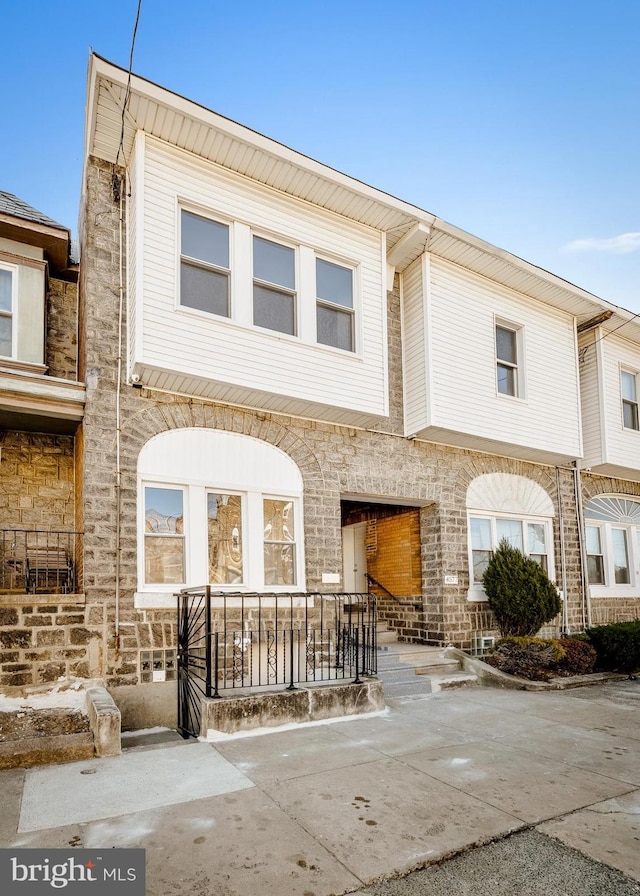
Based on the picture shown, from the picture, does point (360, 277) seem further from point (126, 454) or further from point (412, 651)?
point (412, 651)

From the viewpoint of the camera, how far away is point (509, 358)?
41.5 feet

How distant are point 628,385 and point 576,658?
751cm

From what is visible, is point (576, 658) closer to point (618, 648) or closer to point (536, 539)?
point (618, 648)

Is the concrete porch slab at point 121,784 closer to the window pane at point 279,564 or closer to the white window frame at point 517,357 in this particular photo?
the window pane at point 279,564

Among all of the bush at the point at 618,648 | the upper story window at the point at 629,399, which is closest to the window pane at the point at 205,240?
the bush at the point at 618,648

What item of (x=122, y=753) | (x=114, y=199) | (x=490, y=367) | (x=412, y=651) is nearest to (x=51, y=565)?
(x=122, y=753)

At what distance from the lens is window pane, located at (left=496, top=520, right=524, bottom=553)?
1236cm

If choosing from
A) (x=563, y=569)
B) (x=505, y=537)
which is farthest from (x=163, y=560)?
(x=563, y=569)

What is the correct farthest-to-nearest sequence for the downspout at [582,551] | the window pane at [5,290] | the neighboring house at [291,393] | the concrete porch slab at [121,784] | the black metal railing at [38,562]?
the downspout at [582,551]
the window pane at [5,290]
the black metal railing at [38,562]
the neighboring house at [291,393]
the concrete porch slab at [121,784]

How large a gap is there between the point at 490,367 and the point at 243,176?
5722 millimetres

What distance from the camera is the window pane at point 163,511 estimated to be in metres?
8.34

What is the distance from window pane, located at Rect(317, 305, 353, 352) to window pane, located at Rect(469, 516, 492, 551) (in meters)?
4.30

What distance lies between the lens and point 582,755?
20.2ft

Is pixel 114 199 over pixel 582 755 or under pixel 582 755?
over
